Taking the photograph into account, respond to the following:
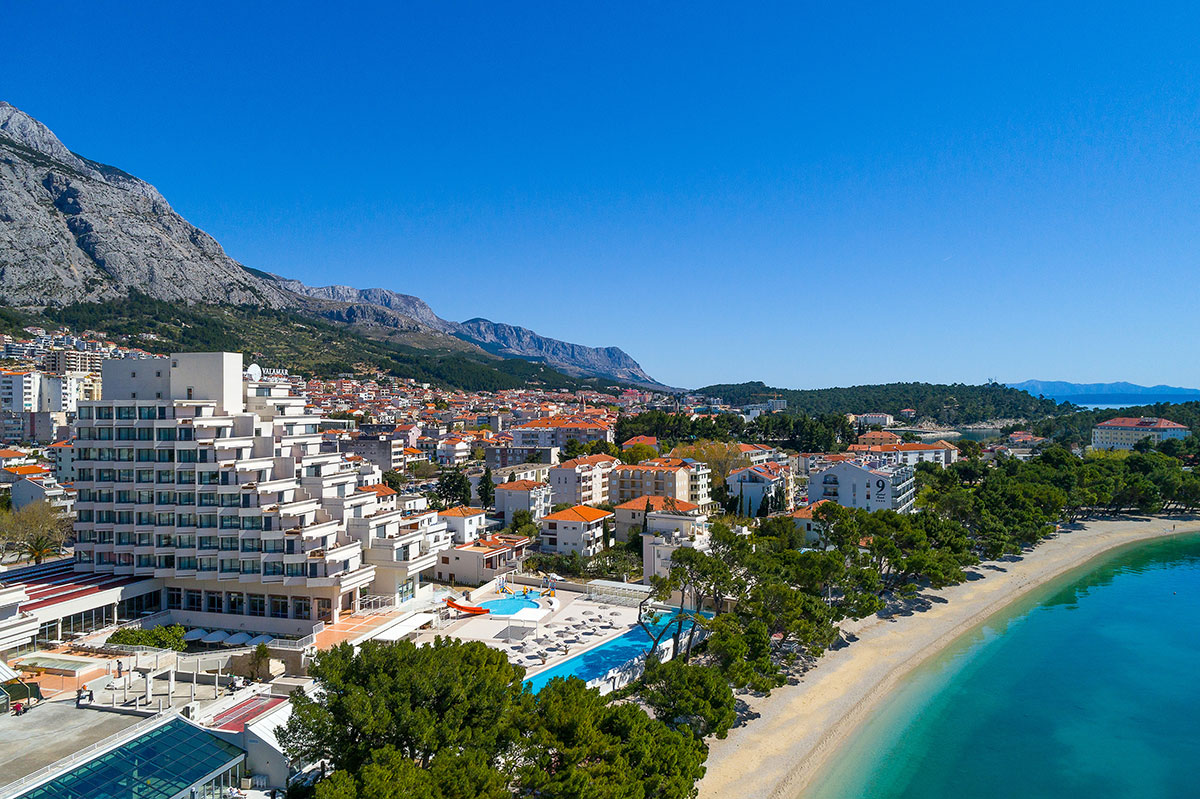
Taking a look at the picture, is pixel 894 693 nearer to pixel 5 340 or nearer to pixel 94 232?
pixel 5 340

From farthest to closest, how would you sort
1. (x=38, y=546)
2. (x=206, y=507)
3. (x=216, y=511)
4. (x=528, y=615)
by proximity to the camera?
(x=38, y=546), (x=528, y=615), (x=206, y=507), (x=216, y=511)

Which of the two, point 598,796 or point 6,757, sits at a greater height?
point 6,757

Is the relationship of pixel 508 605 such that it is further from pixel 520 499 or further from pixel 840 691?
pixel 520 499

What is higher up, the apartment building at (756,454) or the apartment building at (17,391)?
the apartment building at (17,391)

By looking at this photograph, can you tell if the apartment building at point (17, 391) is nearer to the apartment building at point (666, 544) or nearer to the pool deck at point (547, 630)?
the pool deck at point (547, 630)

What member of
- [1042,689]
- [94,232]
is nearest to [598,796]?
[1042,689]

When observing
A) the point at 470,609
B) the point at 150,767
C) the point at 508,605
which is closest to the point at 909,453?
the point at 508,605

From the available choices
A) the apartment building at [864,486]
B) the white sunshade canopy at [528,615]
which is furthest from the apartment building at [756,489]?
the white sunshade canopy at [528,615]
